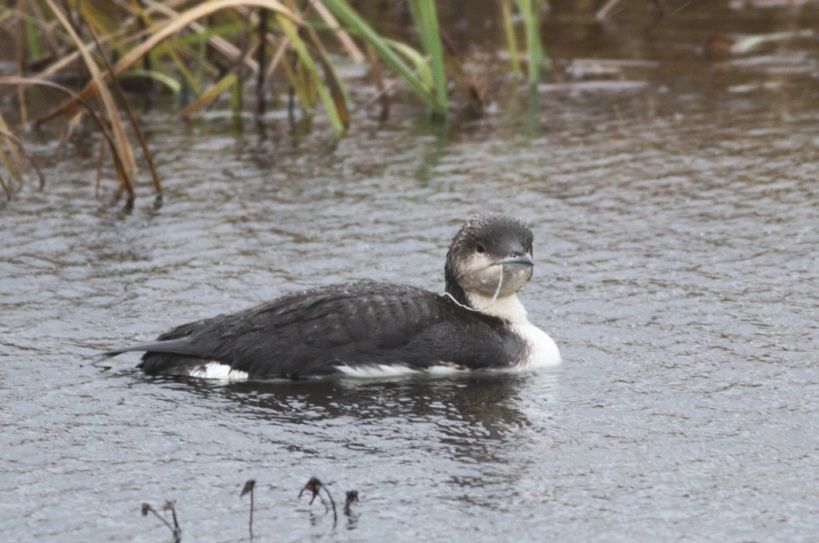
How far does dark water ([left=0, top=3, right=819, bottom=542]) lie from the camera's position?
5.14m

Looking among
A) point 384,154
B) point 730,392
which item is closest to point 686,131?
point 384,154

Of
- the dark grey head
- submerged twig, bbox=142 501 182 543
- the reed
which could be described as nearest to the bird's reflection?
the dark grey head

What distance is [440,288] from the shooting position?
25.8 ft

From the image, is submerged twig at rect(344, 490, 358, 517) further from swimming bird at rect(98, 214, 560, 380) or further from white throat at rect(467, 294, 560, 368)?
white throat at rect(467, 294, 560, 368)

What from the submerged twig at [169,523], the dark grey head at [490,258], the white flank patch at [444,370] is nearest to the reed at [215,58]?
the dark grey head at [490,258]

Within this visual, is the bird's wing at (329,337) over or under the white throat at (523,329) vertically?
over

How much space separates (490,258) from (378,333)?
2.08ft

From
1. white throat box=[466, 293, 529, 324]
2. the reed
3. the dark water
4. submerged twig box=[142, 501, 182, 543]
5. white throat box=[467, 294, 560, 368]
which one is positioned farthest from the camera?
the reed

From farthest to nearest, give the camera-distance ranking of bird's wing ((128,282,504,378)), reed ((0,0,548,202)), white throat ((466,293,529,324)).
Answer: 1. reed ((0,0,548,202))
2. white throat ((466,293,529,324))
3. bird's wing ((128,282,504,378))

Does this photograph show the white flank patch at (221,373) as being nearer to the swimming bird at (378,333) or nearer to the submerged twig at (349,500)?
the swimming bird at (378,333)

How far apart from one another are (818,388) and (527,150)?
4.74 metres

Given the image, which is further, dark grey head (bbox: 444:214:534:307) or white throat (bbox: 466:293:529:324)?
white throat (bbox: 466:293:529:324)

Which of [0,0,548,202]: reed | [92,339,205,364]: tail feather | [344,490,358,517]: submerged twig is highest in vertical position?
[0,0,548,202]: reed

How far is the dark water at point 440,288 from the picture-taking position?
→ 514cm
